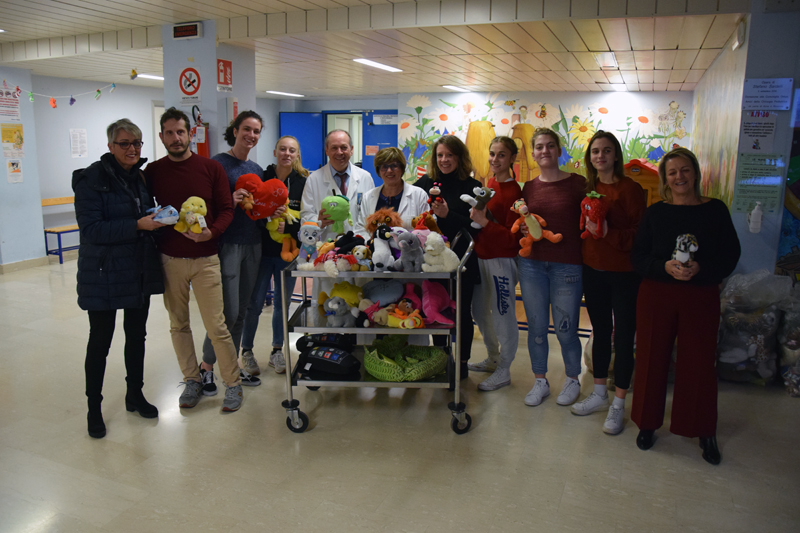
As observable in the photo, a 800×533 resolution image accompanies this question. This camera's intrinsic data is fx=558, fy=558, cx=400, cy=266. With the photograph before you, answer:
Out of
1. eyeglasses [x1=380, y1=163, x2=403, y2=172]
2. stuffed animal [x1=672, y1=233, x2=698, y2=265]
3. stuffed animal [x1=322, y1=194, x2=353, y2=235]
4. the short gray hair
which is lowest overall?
stuffed animal [x1=672, y1=233, x2=698, y2=265]

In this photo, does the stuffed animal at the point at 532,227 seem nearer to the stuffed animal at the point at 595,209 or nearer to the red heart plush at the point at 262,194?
the stuffed animal at the point at 595,209

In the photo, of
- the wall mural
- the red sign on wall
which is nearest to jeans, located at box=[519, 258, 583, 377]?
the red sign on wall

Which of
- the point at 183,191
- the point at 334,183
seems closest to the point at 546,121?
the point at 334,183

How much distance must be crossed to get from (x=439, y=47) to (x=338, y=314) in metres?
3.20

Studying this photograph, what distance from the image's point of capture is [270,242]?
3.54 m

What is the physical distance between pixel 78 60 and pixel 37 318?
10.4 ft

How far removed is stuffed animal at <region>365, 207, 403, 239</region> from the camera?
296 cm

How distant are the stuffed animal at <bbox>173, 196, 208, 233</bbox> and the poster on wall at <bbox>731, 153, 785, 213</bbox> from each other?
3.39 meters

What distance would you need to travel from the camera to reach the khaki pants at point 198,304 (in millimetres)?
3049

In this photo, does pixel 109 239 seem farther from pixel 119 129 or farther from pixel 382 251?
pixel 382 251

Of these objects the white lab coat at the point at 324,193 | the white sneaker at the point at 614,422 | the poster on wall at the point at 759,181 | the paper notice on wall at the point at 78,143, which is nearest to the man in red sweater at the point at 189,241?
the white lab coat at the point at 324,193

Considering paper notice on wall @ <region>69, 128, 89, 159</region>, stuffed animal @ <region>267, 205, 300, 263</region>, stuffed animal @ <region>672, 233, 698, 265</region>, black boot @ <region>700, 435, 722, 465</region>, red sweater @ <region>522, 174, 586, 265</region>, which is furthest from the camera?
paper notice on wall @ <region>69, 128, 89, 159</region>

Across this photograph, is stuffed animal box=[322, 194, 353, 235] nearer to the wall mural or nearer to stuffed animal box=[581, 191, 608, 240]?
stuffed animal box=[581, 191, 608, 240]

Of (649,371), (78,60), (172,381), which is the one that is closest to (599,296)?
(649,371)
